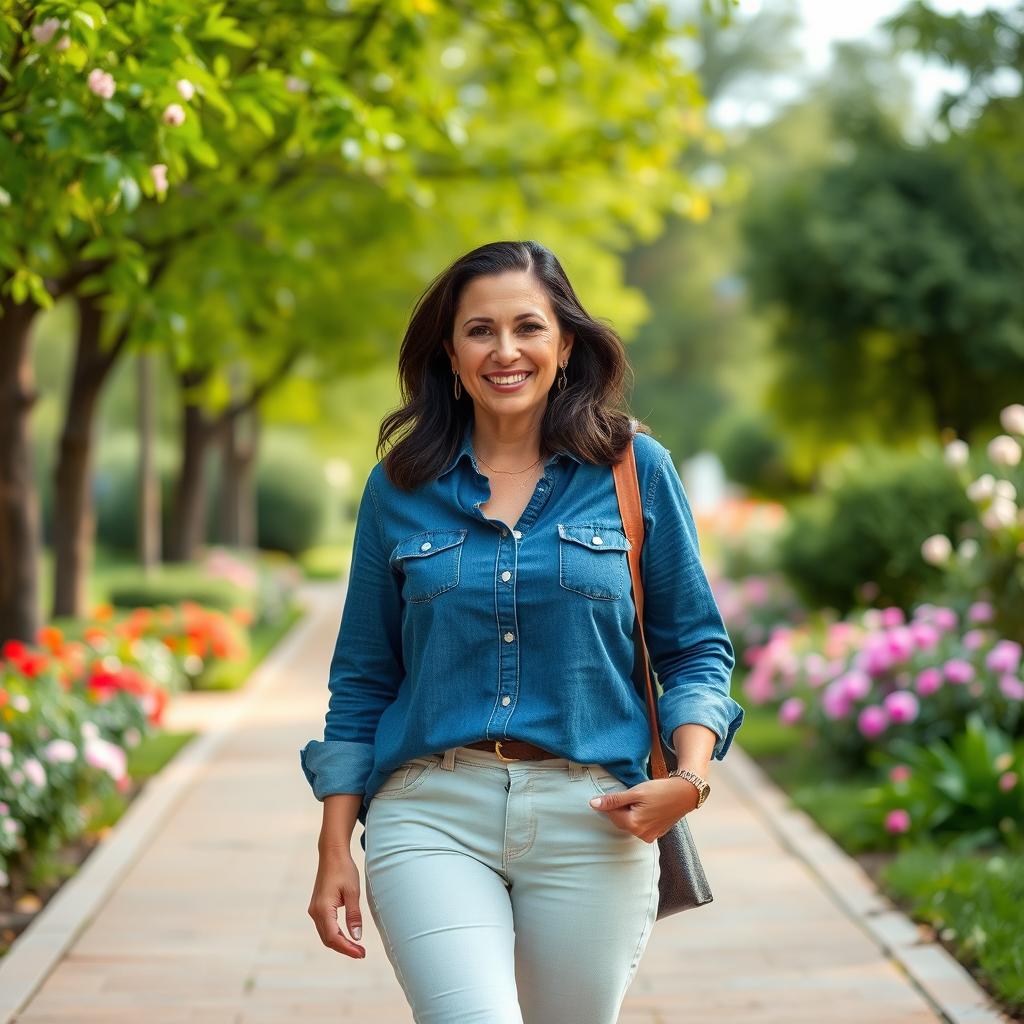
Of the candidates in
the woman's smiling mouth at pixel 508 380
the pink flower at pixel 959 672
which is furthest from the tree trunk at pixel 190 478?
the woman's smiling mouth at pixel 508 380

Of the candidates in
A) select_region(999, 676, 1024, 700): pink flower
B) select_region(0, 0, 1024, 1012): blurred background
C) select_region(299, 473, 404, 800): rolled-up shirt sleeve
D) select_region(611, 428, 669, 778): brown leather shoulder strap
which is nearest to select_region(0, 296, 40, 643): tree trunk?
select_region(0, 0, 1024, 1012): blurred background

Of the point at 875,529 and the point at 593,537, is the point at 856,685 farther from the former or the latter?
the point at 593,537

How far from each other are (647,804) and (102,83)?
2145 millimetres

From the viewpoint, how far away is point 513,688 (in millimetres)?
2756

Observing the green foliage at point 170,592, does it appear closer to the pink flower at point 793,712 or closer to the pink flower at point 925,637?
the pink flower at point 793,712

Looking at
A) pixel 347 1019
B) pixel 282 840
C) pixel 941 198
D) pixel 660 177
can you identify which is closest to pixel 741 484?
pixel 941 198

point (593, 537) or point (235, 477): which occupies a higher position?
point (593, 537)

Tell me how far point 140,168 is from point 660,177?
284 inches

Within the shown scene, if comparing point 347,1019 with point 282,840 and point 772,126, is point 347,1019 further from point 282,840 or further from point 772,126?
point 772,126

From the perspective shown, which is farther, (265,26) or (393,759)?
(265,26)

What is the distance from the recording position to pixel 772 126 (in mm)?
45750

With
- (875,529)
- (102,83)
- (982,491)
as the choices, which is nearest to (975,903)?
(982,491)

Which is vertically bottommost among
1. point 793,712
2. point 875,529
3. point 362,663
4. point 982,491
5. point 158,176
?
point 793,712

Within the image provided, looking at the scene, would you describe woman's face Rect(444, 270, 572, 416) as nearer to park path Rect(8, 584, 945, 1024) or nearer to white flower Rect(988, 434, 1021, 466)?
park path Rect(8, 584, 945, 1024)
